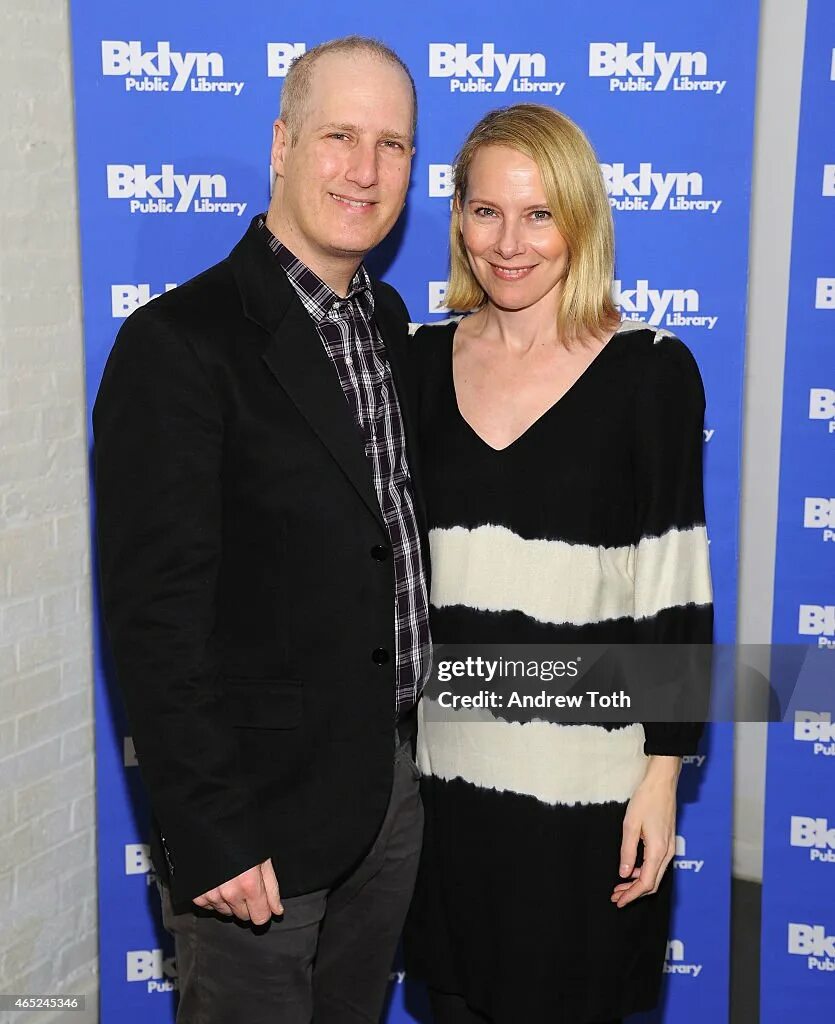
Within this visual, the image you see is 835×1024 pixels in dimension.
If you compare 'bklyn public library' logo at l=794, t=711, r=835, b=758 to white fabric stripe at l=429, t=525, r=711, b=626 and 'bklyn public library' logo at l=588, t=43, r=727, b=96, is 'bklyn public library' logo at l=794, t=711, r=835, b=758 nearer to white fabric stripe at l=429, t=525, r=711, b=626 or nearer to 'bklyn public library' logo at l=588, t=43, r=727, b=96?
white fabric stripe at l=429, t=525, r=711, b=626

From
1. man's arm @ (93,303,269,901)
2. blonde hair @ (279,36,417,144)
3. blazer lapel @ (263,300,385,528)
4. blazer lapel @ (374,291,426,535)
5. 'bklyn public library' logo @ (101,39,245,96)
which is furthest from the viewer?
'bklyn public library' logo @ (101,39,245,96)

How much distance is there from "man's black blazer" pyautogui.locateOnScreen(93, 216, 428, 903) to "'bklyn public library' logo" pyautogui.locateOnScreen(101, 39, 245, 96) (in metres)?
0.97

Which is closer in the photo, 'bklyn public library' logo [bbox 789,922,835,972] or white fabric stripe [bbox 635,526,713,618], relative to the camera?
white fabric stripe [bbox 635,526,713,618]

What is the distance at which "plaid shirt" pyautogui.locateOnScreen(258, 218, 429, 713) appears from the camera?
87.0 inches

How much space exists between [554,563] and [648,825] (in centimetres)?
55

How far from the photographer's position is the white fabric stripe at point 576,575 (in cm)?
229

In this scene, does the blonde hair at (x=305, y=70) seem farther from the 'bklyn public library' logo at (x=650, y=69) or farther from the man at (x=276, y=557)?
the 'bklyn public library' logo at (x=650, y=69)

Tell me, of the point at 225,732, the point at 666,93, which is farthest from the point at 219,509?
the point at 666,93

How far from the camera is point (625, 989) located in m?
2.43

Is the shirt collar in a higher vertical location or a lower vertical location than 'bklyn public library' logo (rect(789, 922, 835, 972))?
higher

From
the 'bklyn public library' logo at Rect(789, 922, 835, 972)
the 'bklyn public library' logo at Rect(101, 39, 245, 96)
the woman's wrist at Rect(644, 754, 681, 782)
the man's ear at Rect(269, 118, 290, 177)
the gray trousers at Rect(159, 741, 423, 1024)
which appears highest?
the 'bklyn public library' logo at Rect(101, 39, 245, 96)

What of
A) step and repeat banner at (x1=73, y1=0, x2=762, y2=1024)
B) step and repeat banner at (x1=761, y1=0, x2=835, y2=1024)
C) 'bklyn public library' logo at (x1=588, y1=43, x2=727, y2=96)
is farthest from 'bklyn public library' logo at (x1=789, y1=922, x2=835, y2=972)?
'bklyn public library' logo at (x1=588, y1=43, x2=727, y2=96)

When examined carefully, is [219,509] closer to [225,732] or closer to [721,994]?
[225,732]

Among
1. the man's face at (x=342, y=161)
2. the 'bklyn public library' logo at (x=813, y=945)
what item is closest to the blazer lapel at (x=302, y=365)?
the man's face at (x=342, y=161)
